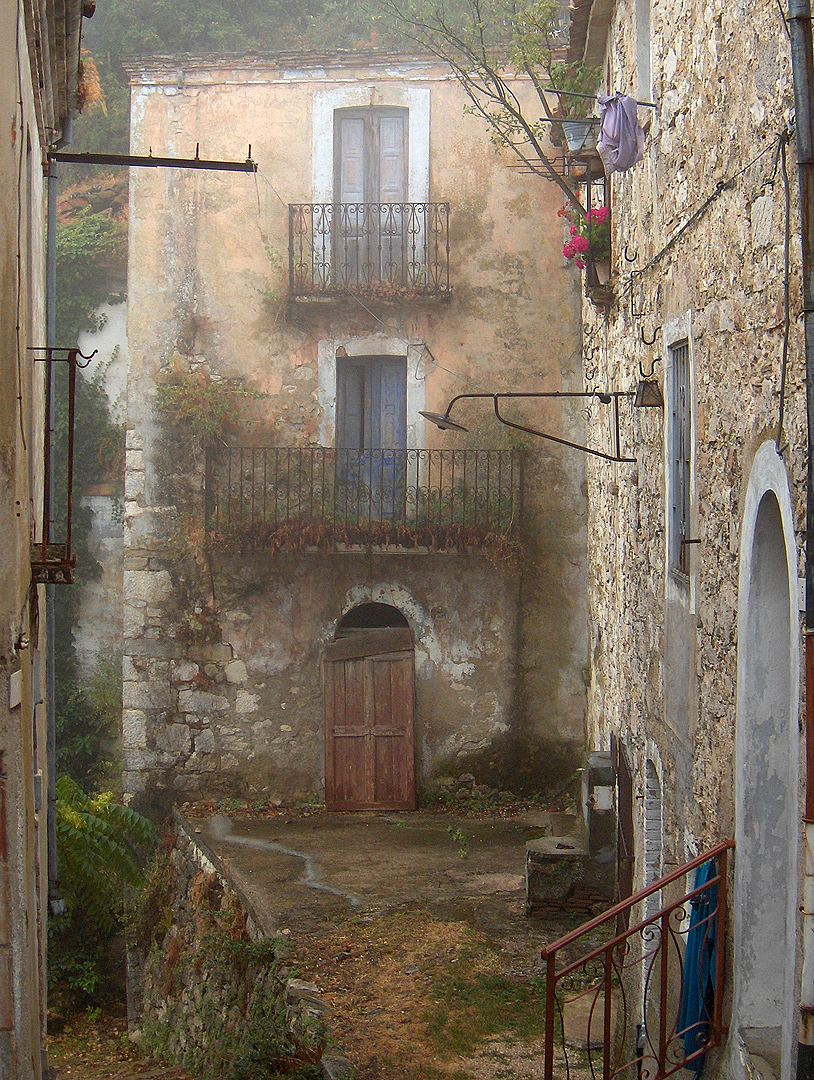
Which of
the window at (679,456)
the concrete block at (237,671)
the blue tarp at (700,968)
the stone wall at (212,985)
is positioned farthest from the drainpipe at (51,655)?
the blue tarp at (700,968)

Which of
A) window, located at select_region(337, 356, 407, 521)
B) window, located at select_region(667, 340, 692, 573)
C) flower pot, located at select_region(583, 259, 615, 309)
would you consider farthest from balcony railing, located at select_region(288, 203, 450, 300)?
window, located at select_region(667, 340, 692, 573)

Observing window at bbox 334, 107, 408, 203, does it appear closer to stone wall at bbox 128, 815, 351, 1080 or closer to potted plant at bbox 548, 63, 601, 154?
potted plant at bbox 548, 63, 601, 154

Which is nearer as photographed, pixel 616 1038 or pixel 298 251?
pixel 616 1038

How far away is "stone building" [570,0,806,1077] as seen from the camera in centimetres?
458

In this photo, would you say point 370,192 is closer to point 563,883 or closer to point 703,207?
point 703,207

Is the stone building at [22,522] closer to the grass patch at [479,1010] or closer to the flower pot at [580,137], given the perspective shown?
the grass patch at [479,1010]

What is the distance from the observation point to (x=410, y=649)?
41.6 feet

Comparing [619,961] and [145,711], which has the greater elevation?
[145,711]

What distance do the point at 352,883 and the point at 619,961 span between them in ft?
8.61

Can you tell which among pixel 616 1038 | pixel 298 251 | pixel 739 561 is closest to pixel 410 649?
pixel 298 251

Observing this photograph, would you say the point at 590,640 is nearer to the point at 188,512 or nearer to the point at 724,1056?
the point at 188,512

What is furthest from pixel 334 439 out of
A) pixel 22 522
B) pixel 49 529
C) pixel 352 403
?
pixel 22 522

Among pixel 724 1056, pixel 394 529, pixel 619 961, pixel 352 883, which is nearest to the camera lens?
pixel 724 1056

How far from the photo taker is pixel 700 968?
17.7 feet
